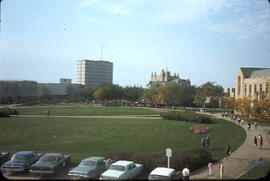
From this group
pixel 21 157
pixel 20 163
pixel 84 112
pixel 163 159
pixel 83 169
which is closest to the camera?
pixel 83 169

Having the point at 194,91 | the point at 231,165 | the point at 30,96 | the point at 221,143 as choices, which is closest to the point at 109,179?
the point at 231,165

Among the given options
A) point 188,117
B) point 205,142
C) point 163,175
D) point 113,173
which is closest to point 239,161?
point 205,142

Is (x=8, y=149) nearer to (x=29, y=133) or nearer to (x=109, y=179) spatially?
(x=29, y=133)

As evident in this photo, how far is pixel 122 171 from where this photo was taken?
14078 millimetres

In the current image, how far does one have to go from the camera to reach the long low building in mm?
94188

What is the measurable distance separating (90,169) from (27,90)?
353 feet

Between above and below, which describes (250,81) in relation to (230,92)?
above

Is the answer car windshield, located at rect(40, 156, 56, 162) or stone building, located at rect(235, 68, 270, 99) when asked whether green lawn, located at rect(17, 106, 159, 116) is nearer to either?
stone building, located at rect(235, 68, 270, 99)

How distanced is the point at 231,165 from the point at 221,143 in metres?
9.02

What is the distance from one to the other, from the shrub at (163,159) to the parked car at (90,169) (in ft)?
7.79

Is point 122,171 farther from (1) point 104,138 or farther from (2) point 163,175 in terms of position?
(1) point 104,138

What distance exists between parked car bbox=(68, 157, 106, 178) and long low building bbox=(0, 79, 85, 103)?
86855 millimetres

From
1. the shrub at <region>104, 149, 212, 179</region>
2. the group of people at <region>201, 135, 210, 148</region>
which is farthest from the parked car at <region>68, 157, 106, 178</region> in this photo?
the group of people at <region>201, 135, 210, 148</region>

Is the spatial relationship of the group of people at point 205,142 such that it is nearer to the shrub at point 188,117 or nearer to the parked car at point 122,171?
the parked car at point 122,171
